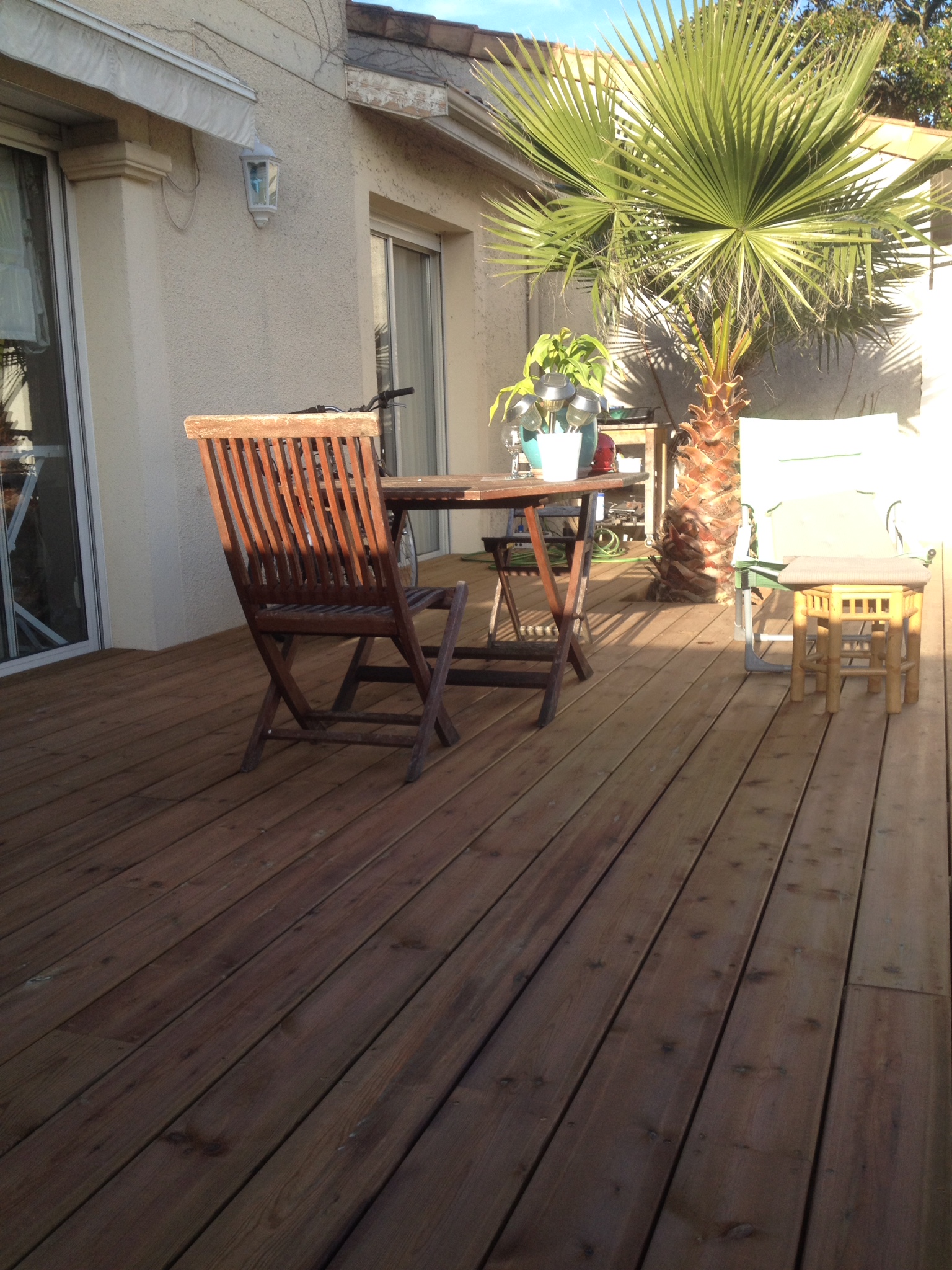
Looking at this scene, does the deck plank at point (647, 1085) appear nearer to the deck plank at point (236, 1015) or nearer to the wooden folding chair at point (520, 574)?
the deck plank at point (236, 1015)

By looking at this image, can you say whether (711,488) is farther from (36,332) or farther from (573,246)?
(36,332)

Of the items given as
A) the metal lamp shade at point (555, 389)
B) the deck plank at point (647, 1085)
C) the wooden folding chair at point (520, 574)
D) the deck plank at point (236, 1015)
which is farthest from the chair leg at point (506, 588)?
the deck plank at point (647, 1085)

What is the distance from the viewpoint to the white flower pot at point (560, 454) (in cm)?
358

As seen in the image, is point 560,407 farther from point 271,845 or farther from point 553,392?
point 271,845

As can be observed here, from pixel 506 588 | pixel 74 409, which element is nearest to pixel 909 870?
pixel 506 588

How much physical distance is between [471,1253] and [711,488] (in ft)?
15.6

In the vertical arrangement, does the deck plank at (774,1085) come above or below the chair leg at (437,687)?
below

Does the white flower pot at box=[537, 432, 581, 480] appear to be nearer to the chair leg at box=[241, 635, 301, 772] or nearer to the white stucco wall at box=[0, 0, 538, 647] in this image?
the chair leg at box=[241, 635, 301, 772]

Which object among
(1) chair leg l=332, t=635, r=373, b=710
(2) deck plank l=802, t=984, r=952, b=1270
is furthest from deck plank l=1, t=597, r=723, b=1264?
(2) deck plank l=802, t=984, r=952, b=1270

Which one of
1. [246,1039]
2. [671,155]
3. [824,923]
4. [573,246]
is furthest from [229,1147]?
[573,246]

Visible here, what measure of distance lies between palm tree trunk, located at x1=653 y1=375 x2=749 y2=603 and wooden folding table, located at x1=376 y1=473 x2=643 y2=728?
1.71 m

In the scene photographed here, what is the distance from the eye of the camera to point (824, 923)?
6.93 ft

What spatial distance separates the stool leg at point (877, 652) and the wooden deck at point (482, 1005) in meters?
0.57

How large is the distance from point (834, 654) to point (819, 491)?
4.58ft
